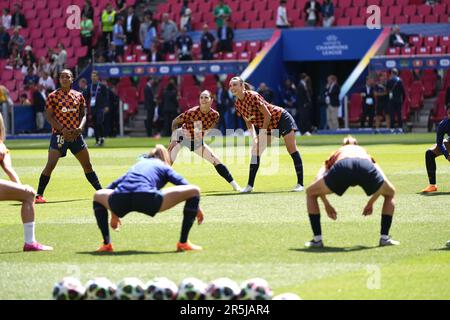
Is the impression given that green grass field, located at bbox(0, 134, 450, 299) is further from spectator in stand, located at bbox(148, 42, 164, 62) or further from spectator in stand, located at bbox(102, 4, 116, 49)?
spectator in stand, located at bbox(102, 4, 116, 49)

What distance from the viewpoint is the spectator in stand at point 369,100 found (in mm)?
36656

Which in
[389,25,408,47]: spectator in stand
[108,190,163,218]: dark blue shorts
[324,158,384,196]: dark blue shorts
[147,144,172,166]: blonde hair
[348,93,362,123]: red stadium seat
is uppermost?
[389,25,408,47]: spectator in stand

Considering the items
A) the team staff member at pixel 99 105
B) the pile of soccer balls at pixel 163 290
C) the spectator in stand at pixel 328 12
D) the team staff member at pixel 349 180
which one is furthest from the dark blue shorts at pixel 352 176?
the spectator in stand at pixel 328 12

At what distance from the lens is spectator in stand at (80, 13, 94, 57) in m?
42.8

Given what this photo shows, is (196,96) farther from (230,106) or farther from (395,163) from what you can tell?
(395,163)

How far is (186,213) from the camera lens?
12273 mm

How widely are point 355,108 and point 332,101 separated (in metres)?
1.44

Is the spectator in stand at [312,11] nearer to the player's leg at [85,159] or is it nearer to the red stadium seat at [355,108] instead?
the red stadium seat at [355,108]

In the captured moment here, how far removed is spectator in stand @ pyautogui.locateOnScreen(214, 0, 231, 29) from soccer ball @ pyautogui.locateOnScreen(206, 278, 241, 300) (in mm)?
31430

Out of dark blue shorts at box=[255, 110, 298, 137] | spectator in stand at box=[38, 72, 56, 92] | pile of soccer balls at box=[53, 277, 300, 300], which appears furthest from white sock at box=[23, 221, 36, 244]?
spectator in stand at box=[38, 72, 56, 92]

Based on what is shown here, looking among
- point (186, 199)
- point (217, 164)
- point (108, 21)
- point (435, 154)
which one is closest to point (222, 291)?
point (186, 199)
